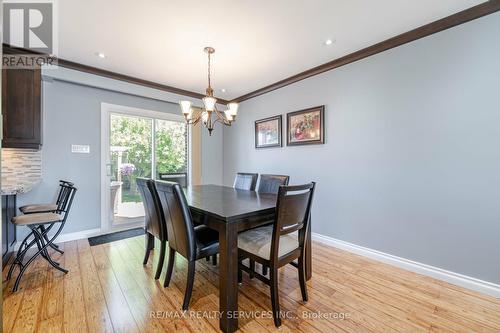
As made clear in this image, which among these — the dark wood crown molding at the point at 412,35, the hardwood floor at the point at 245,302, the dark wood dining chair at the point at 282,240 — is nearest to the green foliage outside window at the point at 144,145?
the hardwood floor at the point at 245,302

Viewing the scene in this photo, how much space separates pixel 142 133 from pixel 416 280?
4.28 meters

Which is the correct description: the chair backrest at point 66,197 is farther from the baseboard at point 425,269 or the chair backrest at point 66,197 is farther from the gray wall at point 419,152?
the baseboard at point 425,269

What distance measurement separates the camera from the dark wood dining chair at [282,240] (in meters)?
1.68

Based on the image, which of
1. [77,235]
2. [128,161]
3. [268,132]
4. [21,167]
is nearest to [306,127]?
[268,132]

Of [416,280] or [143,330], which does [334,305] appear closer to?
[416,280]

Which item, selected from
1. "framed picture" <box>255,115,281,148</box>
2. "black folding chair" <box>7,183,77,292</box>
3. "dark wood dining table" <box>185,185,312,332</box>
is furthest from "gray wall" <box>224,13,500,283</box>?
"black folding chair" <box>7,183,77,292</box>

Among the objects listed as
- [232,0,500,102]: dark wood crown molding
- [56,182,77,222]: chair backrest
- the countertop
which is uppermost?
[232,0,500,102]: dark wood crown molding

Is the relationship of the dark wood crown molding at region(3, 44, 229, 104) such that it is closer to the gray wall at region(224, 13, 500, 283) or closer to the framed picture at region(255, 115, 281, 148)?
the framed picture at region(255, 115, 281, 148)

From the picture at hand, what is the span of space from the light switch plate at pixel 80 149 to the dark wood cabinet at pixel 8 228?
87cm

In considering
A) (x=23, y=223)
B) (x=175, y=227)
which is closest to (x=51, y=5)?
(x=23, y=223)

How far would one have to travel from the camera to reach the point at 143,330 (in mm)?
1649

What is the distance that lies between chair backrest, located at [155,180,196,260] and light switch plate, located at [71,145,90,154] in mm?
2170

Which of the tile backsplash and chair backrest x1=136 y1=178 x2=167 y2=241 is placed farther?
the tile backsplash

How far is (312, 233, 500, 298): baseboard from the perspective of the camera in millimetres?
2059
